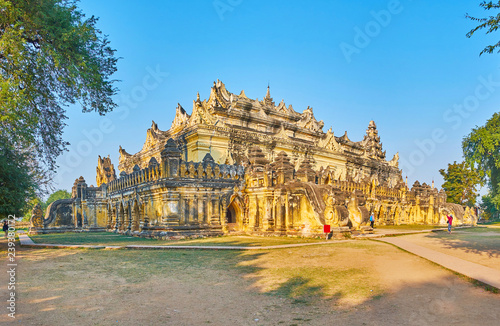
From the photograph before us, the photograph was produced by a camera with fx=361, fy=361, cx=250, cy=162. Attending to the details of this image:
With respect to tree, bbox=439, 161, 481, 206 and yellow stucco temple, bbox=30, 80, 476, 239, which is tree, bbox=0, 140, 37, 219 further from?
tree, bbox=439, 161, 481, 206

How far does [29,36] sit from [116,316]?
11896mm

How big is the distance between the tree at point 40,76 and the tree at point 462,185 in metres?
52.6

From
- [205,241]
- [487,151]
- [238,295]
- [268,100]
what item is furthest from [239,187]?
[487,151]

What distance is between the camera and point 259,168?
20000 mm

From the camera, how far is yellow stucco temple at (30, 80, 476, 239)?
706 inches

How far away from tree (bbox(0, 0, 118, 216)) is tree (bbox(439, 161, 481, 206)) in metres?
52.6

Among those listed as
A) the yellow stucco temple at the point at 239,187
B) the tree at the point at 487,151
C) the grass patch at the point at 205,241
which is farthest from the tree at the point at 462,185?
the grass patch at the point at 205,241

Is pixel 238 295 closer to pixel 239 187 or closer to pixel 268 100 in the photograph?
pixel 239 187

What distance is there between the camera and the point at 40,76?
1341 centimetres

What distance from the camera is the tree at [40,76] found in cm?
1196

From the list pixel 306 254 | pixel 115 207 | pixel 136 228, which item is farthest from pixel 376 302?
pixel 115 207

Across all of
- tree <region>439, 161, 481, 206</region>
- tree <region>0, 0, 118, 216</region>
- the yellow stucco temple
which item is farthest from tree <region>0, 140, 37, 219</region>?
tree <region>439, 161, 481, 206</region>

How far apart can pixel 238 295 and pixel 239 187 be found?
13155 millimetres

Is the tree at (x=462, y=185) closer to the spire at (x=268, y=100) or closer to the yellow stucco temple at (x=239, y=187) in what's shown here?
the yellow stucco temple at (x=239, y=187)
